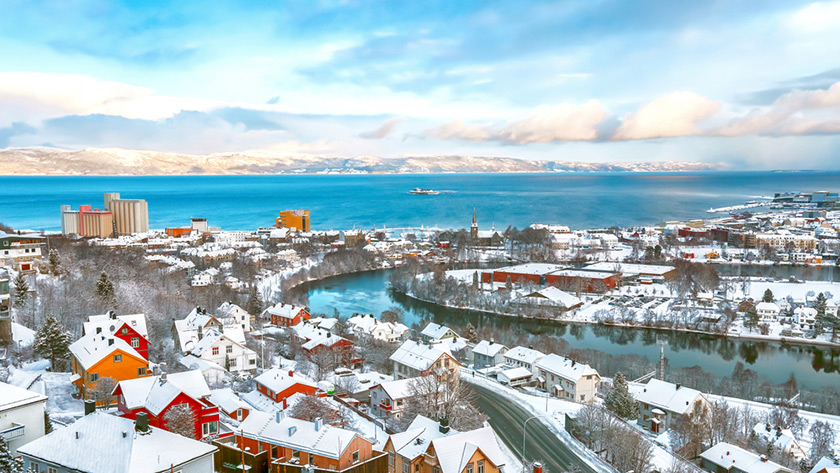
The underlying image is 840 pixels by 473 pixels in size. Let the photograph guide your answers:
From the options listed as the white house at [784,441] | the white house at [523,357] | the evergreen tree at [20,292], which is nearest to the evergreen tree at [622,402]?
the white house at [784,441]

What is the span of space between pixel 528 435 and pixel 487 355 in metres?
5.48

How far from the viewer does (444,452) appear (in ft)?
25.3

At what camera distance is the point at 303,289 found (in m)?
29.4

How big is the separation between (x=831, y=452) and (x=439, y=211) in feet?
224

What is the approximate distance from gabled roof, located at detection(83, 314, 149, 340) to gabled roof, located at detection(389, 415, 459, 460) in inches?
252

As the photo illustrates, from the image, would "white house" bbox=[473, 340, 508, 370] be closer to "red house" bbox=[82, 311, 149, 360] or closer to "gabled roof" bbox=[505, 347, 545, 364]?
"gabled roof" bbox=[505, 347, 545, 364]

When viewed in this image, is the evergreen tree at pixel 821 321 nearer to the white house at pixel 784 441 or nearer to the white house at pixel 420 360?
the white house at pixel 784 441

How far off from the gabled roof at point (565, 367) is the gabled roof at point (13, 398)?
10.6 metres

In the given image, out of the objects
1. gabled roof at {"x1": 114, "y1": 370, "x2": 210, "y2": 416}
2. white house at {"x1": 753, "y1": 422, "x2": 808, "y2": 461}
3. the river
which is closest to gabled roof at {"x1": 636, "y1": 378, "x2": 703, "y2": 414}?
white house at {"x1": 753, "y1": 422, "x2": 808, "y2": 461}

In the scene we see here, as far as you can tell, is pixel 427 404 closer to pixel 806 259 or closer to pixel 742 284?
pixel 742 284

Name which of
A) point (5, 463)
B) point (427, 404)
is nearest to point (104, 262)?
point (427, 404)

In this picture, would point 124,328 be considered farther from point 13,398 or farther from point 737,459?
point 737,459

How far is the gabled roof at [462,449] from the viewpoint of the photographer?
764 cm

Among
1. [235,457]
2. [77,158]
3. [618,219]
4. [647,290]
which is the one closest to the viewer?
[235,457]
